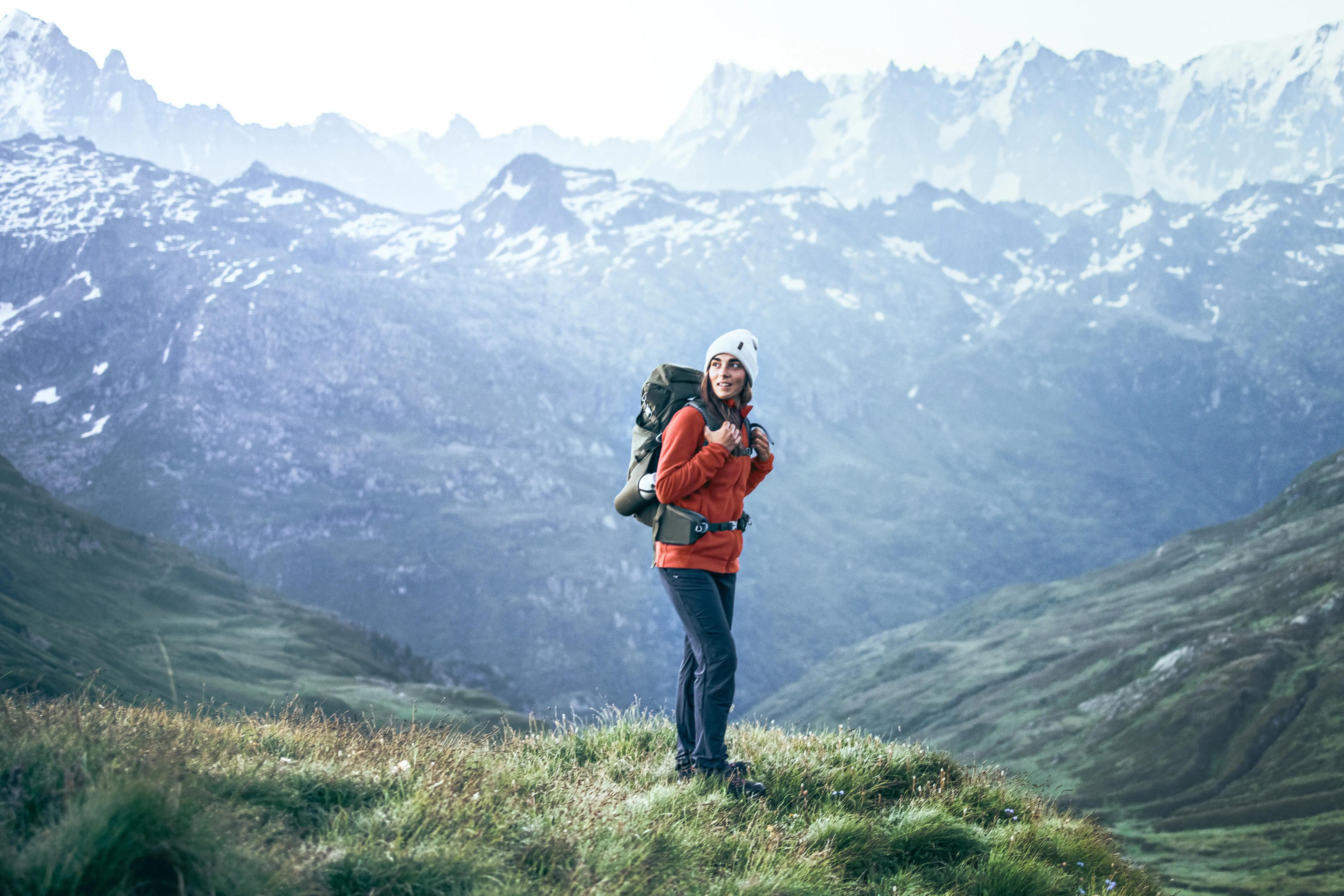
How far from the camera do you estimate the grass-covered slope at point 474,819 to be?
5078 mm

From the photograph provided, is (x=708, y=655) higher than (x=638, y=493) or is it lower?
lower

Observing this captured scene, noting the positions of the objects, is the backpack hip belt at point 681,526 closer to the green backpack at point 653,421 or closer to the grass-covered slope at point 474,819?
the green backpack at point 653,421

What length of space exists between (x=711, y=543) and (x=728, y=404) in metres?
1.29

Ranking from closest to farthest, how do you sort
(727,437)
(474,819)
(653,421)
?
1. (474,819)
2. (727,437)
3. (653,421)

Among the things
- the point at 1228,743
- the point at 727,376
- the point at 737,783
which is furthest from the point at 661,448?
the point at 1228,743

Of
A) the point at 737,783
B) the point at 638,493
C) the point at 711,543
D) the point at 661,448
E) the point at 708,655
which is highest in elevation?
the point at 661,448

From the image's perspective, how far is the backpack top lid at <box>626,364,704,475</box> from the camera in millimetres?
8883

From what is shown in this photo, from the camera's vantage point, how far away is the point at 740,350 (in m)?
8.95

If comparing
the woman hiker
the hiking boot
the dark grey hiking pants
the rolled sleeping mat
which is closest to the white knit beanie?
→ the woman hiker

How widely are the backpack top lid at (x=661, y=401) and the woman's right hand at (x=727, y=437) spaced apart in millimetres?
549

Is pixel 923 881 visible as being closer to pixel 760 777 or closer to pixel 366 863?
pixel 760 777

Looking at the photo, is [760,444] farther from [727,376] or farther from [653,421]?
[653,421]

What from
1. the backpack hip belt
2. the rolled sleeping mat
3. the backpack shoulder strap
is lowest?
the backpack hip belt

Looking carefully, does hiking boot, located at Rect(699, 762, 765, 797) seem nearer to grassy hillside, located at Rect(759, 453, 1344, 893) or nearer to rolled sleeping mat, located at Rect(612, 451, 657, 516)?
rolled sleeping mat, located at Rect(612, 451, 657, 516)
